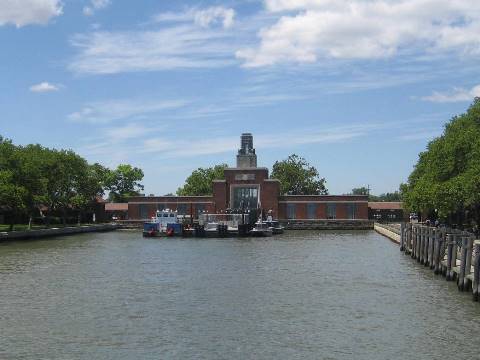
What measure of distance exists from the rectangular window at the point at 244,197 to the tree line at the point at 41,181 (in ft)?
→ 80.4

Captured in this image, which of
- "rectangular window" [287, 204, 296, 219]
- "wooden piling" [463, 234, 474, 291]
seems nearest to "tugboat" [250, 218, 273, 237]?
"rectangular window" [287, 204, 296, 219]

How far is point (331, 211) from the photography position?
121562 mm

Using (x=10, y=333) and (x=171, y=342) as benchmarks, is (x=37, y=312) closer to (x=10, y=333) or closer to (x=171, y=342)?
(x=10, y=333)

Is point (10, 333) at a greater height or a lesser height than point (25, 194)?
lesser

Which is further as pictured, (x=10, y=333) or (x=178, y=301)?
(x=178, y=301)

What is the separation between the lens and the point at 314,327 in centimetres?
2441

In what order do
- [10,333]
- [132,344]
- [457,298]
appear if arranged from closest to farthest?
[132,344] < [10,333] < [457,298]

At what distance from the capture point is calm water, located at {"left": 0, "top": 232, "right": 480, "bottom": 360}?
69.8 feet

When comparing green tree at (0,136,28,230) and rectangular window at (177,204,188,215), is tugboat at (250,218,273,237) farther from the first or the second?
green tree at (0,136,28,230)

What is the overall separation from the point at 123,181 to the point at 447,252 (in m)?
124

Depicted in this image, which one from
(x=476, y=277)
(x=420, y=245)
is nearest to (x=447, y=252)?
(x=476, y=277)

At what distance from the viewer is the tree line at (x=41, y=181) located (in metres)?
76.6

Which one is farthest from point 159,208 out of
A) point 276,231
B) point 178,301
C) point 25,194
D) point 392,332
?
point 392,332

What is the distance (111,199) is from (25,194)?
79.7 m
